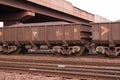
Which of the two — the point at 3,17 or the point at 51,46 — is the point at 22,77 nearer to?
the point at 51,46

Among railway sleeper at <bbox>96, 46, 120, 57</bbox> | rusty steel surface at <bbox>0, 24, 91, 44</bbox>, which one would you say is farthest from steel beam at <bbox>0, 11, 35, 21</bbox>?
railway sleeper at <bbox>96, 46, 120, 57</bbox>

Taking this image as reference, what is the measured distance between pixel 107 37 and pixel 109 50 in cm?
97

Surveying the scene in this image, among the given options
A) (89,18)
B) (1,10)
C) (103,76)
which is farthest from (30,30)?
(89,18)

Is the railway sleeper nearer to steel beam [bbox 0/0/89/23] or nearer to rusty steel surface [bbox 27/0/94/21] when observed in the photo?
steel beam [bbox 0/0/89/23]

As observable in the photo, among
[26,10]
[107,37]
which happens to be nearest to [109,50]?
[107,37]

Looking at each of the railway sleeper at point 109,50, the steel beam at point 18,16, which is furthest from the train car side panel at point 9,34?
the steel beam at point 18,16

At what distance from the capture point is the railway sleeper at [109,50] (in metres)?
18.9

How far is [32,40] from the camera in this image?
2325 centimetres

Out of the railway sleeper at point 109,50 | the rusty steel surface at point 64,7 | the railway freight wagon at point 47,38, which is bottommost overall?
the railway sleeper at point 109,50

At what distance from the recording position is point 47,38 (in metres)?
22.3

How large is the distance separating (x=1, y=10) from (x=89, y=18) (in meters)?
25.4

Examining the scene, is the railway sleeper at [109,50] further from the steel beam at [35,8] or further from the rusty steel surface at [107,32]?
the steel beam at [35,8]

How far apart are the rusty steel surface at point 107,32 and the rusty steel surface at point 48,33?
4.27 ft

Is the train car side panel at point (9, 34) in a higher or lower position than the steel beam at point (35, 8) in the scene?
lower
